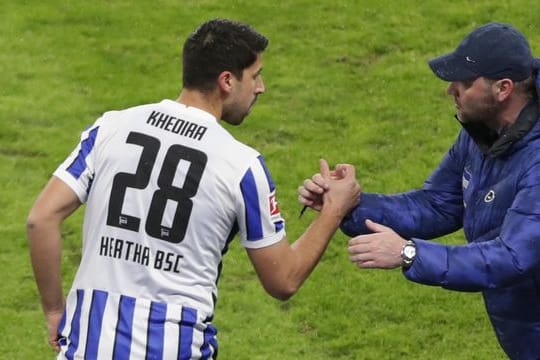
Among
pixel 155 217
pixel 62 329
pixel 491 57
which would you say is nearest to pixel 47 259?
pixel 62 329

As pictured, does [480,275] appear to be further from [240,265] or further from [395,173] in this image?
[395,173]

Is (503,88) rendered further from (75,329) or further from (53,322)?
(53,322)

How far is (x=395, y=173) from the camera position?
1034 centimetres

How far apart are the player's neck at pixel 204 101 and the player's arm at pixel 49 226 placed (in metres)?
0.62

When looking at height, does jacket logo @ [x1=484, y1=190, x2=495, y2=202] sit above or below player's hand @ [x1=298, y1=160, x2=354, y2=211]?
above

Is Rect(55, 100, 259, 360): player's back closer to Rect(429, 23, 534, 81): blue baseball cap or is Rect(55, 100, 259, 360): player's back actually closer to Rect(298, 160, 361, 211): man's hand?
Rect(298, 160, 361, 211): man's hand

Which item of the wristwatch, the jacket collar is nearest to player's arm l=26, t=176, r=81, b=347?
the wristwatch

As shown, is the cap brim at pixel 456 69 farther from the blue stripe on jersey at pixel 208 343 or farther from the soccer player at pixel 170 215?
the blue stripe on jersey at pixel 208 343

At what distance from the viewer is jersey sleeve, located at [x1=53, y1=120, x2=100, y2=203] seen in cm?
489

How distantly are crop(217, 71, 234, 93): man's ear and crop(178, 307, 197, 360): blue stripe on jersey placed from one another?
3.02 ft

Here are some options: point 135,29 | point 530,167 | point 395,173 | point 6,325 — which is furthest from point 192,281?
point 135,29

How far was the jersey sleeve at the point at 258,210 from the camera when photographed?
4.75 meters

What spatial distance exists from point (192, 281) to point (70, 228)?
4.94 m

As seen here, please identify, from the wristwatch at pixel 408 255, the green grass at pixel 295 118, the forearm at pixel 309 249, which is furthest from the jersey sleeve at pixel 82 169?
the green grass at pixel 295 118
